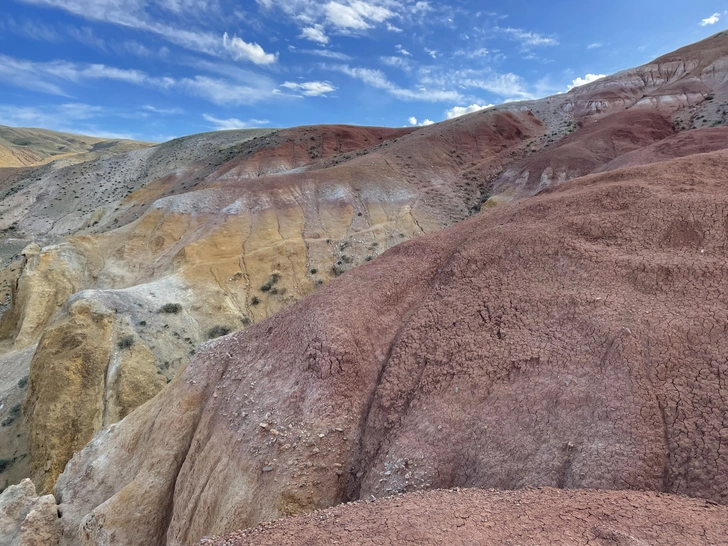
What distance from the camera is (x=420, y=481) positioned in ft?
27.7

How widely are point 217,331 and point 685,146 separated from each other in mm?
30464

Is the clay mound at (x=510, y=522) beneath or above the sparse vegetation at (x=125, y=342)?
beneath

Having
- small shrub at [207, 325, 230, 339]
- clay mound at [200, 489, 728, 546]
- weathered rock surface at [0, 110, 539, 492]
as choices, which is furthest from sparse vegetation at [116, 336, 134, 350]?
clay mound at [200, 489, 728, 546]

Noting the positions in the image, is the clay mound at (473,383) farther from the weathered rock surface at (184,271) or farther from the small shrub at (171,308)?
the small shrub at (171,308)

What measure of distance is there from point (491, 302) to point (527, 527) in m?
6.40

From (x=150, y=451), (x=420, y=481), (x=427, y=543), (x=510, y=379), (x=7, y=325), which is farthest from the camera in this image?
(x=7, y=325)

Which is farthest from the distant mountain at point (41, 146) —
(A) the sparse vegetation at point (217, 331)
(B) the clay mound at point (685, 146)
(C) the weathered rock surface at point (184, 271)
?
(B) the clay mound at point (685, 146)

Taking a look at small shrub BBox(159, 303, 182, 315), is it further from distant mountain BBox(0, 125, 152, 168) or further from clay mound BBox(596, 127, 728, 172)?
distant mountain BBox(0, 125, 152, 168)

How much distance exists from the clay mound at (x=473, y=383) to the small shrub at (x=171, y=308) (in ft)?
37.3

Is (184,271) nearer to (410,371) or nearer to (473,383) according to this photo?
(410,371)

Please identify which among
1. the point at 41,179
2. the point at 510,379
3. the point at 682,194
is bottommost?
the point at 510,379

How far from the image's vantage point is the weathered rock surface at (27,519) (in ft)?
42.5

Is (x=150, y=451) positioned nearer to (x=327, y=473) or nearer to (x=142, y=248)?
(x=327, y=473)

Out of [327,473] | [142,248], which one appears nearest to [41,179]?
[142,248]
